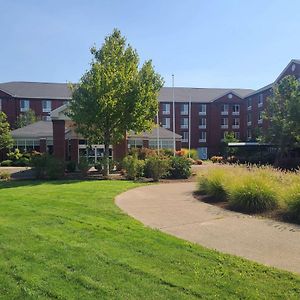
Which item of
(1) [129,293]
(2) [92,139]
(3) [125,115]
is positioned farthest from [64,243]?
(2) [92,139]

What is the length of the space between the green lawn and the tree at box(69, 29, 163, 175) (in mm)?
17269

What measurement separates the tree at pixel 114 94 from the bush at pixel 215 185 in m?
11.8

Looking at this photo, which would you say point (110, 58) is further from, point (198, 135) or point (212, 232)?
point (198, 135)

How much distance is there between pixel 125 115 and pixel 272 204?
55.1ft

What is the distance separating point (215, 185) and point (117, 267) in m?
8.56

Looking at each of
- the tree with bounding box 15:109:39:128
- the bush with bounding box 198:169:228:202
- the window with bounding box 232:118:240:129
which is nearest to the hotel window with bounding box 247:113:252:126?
the window with bounding box 232:118:240:129

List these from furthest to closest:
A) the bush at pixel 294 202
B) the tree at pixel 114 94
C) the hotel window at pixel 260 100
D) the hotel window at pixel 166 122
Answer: the hotel window at pixel 166 122 < the hotel window at pixel 260 100 < the tree at pixel 114 94 < the bush at pixel 294 202

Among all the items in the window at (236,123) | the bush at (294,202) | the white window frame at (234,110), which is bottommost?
the bush at (294,202)

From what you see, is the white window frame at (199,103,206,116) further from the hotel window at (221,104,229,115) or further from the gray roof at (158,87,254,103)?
the hotel window at (221,104,229,115)

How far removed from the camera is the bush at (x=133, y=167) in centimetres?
2431

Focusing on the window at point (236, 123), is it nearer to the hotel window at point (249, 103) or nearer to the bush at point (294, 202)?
the hotel window at point (249, 103)

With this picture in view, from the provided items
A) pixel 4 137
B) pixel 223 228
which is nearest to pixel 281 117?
pixel 4 137

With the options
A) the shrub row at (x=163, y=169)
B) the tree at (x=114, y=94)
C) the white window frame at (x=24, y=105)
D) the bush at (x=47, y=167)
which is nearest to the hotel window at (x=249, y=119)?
the white window frame at (x=24, y=105)

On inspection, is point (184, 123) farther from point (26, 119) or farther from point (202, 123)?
point (26, 119)
